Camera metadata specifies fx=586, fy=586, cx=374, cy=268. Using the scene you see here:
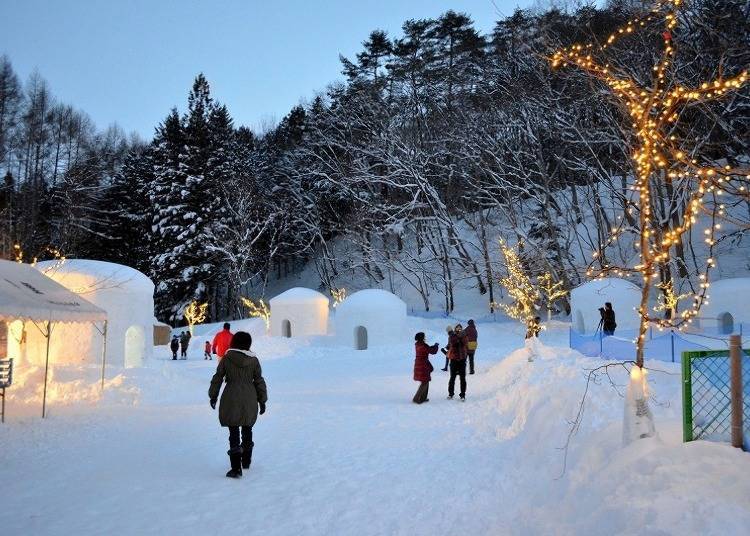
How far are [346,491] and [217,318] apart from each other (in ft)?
150

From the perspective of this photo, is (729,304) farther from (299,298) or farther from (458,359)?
(299,298)

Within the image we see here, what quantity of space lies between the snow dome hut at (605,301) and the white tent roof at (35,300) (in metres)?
21.7

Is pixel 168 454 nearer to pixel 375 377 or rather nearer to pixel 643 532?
pixel 643 532

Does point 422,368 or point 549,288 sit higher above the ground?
point 549,288

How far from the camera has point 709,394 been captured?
489 cm

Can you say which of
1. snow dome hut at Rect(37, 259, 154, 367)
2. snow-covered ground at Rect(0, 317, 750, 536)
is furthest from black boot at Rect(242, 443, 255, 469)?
snow dome hut at Rect(37, 259, 154, 367)

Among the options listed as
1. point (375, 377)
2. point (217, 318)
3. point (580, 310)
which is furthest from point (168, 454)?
point (217, 318)

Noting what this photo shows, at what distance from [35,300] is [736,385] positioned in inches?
413

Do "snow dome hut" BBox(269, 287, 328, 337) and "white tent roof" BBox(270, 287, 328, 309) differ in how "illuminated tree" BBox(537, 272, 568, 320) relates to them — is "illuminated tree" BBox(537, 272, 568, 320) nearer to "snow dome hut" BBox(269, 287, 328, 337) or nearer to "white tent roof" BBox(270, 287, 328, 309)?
"snow dome hut" BBox(269, 287, 328, 337)

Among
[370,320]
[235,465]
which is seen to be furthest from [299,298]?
[235,465]

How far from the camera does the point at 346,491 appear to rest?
19.0 feet

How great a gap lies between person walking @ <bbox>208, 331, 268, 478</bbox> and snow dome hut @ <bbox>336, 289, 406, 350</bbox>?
23375 mm

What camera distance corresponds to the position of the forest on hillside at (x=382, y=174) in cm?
3022

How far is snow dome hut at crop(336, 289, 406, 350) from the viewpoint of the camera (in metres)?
30.1
